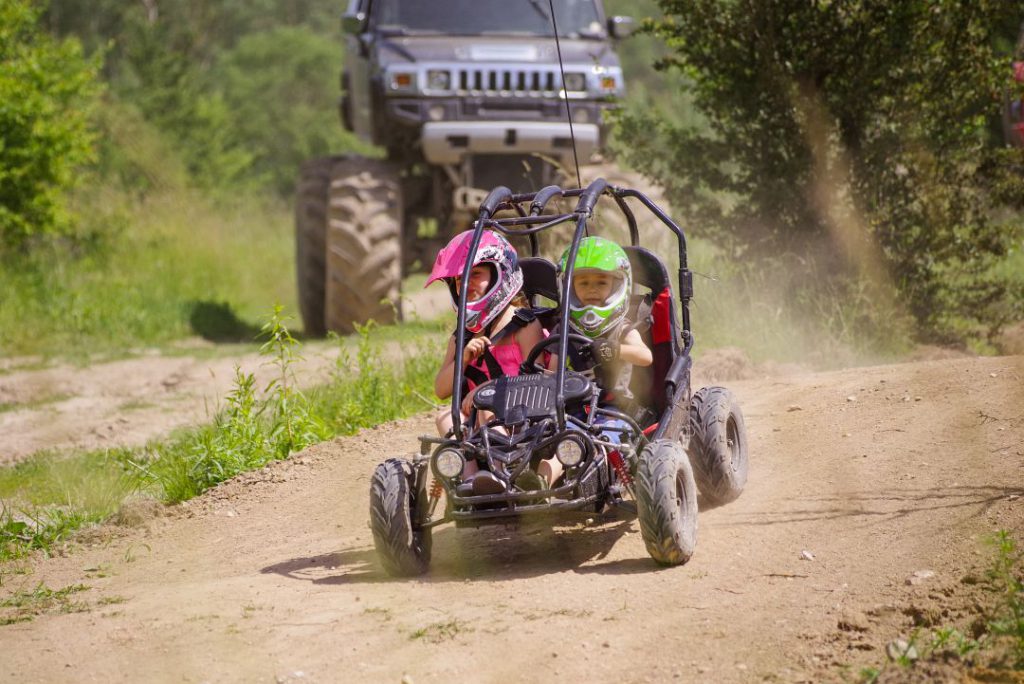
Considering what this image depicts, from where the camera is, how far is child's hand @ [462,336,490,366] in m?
6.00

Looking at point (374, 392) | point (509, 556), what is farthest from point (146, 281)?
point (509, 556)

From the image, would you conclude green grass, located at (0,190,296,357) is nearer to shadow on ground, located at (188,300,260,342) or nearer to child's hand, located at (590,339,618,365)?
shadow on ground, located at (188,300,260,342)

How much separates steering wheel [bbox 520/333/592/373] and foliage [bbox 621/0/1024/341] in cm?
482

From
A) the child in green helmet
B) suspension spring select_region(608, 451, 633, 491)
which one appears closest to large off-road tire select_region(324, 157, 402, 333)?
the child in green helmet

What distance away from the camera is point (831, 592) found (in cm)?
493

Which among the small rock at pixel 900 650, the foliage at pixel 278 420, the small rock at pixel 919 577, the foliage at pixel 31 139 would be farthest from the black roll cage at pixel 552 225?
the foliage at pixel 31 139

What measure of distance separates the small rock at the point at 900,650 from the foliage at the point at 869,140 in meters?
6.12

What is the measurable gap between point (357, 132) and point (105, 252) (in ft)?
17.6

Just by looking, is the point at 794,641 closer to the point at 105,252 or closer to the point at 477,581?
the point at 477,581

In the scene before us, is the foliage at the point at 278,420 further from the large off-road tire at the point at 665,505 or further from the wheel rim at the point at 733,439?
the large off-road tire at the point at 665,505

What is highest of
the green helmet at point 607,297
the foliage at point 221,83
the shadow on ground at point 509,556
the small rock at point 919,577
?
the foliage at point 221,83

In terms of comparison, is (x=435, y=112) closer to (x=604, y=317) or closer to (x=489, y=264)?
(x=489, y=264)

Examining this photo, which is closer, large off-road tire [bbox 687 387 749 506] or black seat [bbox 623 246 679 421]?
large off-road tire [bbox 687 387 749 506]

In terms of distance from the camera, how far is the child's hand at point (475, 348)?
6.00 metres
